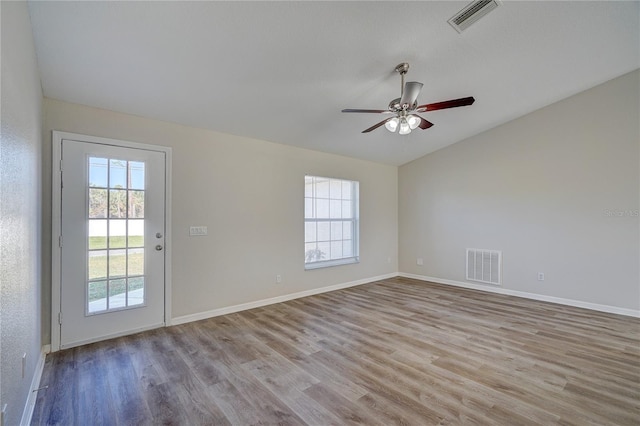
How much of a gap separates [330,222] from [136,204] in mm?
3130

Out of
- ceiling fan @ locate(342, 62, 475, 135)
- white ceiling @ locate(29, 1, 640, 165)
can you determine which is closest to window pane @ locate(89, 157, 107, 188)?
white ceiling @ locate(29, 1, 640, 165)

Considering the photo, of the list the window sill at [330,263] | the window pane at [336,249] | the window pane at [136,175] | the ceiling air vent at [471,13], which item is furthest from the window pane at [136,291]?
the ceiling air vent at [471,13]

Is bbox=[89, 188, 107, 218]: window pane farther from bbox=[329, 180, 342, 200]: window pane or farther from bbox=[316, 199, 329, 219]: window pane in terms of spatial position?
bbox=[329, 180, 342, 200]: window pane

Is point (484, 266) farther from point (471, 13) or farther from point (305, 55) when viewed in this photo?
point (305, 55)

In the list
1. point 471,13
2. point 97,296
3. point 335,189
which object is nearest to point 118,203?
point 97,296

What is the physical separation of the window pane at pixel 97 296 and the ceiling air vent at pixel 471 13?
14.3ft

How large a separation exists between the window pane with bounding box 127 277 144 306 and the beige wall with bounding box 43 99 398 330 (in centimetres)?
34

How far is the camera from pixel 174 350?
9.29 feet

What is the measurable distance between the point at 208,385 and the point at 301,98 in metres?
3.04

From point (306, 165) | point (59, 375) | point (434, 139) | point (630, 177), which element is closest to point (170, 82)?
point (306, 165)

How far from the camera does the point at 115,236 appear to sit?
312 centimetres

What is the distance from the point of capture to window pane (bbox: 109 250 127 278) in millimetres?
3096

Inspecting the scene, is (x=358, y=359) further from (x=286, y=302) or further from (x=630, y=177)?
(x=630, y=177)

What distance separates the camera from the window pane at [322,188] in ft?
17.0
